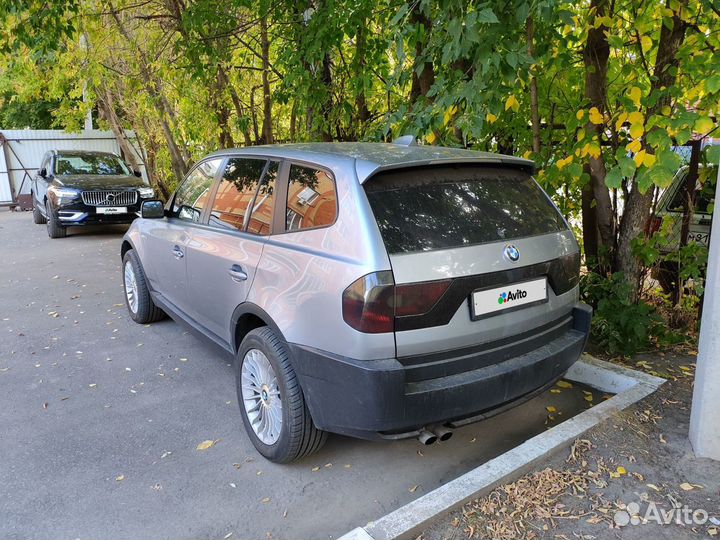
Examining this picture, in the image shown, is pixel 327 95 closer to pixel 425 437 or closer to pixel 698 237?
pixel 698 237

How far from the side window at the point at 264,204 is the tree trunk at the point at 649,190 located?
2.76 metres

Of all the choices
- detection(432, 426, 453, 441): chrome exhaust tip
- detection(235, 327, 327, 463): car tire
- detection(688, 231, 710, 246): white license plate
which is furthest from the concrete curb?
detection(688, 231, 710, 246): white license plate

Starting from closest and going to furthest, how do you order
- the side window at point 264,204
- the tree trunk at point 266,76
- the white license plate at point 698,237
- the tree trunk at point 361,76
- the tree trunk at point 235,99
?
the side window at point 264,204, the white license plate at point 698,237, the tree trunk at point 361,76, the tree trunk at point 266,76, the tree trunk at point 235,99

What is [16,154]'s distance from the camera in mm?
17375

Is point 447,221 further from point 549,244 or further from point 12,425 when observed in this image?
point 12,425

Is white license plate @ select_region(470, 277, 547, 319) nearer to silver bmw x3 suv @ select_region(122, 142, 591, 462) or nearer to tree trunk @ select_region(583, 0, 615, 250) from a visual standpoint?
silver bmw x3 suv @ select_region(122, 142, 591, 462)

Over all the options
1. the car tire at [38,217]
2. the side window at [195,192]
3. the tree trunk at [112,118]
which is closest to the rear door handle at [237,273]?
the side window at [195,192]

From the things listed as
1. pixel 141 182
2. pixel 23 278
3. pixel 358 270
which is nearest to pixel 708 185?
pixel 358 270

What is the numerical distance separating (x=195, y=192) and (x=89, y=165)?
29.4ft

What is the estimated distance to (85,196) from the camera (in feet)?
34.5

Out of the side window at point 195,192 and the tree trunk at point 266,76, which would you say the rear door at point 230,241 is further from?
the tree trunk at point 266,76

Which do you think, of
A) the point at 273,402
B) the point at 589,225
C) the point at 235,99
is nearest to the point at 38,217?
the point at 235,99

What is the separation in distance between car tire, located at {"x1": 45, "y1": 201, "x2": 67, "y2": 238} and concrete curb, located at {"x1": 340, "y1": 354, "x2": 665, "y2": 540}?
10350mm

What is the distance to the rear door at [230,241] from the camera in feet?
10.6
